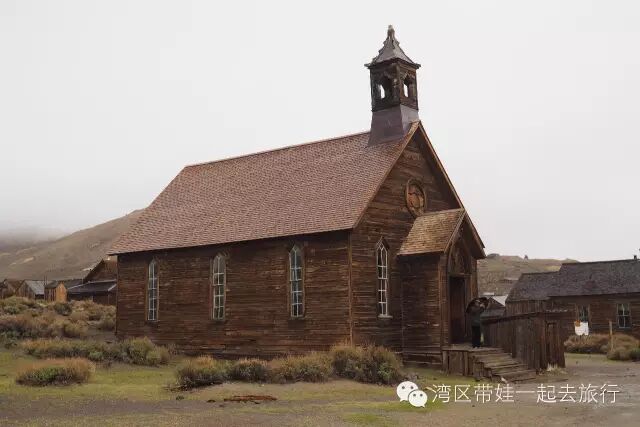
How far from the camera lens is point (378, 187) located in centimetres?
2447

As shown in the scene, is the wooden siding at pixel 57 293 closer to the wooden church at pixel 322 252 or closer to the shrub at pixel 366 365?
the wooden church at pixel 322 252

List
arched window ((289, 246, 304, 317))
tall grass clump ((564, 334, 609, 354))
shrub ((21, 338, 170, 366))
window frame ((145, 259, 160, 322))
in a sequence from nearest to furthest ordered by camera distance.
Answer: shrub ((21, 338, 170, 366)), arched window ((289, 246, 304, 317)), window frame ((145, 259, 160, 322)), tall grass clump ((564, 334, 609, 354))

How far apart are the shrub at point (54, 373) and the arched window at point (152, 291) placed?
10345 millimetres

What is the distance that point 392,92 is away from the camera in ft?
91.5

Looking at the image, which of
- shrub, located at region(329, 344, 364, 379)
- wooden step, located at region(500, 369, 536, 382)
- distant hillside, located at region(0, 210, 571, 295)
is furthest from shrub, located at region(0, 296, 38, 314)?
distant hillside, located at region(0, 210, 571, 295)

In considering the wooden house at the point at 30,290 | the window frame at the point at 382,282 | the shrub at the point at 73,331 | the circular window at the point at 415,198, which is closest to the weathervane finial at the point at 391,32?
the circular window at the point at 415,198

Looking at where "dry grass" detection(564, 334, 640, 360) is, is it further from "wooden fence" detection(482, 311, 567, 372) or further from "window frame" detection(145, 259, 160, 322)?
"window frame" detection(145, 259, 160, 322)

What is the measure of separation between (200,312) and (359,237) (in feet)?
25.8

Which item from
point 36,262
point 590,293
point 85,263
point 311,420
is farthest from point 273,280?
point 36,262

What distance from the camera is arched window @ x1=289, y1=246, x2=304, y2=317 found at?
2480cm

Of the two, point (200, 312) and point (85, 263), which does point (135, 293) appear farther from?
point (85, 263)

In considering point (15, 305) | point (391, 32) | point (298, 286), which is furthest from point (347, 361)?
point (15, 305)

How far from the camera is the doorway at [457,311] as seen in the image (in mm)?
26625

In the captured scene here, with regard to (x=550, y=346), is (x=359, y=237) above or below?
above
